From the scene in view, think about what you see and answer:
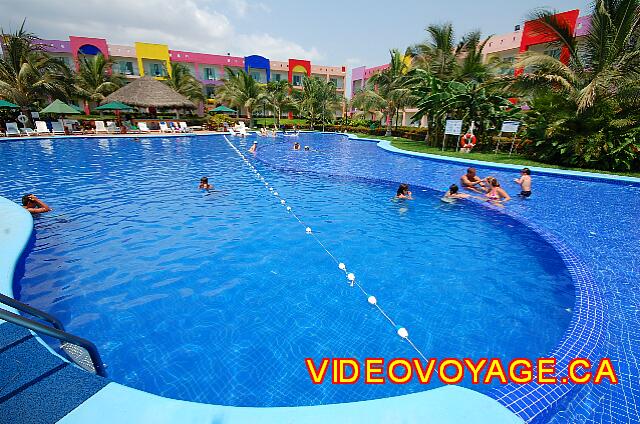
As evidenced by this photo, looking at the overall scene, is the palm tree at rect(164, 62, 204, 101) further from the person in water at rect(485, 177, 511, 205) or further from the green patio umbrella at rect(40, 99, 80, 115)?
the person in water at rect(485, 177, 511, 205)

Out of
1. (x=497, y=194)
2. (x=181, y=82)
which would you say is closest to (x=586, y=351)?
(x=497, y=194)

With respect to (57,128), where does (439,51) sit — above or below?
above

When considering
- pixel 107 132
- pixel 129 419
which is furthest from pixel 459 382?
pixel 107 132

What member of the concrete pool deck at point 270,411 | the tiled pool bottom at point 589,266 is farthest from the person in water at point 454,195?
the concrete pool deck at point 270,411

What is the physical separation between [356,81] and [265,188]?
54.1 m

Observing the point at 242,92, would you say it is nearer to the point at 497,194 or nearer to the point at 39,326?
the point at 497,194

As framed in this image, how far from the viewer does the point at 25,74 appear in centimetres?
2408

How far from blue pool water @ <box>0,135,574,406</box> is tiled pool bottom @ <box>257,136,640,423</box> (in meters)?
0.34

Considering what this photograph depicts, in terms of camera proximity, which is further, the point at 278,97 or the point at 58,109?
the point at 278,97

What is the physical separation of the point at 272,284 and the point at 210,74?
5285 cm

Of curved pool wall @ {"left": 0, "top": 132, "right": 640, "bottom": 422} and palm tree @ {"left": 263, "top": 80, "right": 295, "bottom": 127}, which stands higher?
palm tree @ {"left": 263, "top": 80, "right": 295, "bottom": 127}

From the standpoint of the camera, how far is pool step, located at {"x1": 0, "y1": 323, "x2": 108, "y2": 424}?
209 cm

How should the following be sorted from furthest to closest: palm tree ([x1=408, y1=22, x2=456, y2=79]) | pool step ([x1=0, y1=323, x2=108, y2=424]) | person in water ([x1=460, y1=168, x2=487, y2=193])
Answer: palm tree ([x1=408, y1=22, x2=456, y2=79]), person in water ([x1=460, y1=168, x2=487, y2=193]), pool step ([x1=0, y1=323, x2=108, y2=424])

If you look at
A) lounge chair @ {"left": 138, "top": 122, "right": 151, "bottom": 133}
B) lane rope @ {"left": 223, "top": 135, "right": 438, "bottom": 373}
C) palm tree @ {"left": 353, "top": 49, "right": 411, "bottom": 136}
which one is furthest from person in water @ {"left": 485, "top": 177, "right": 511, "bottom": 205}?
lounge chair @ {"left": 138, "top": 122, "right": 151, "bottom": 133}
